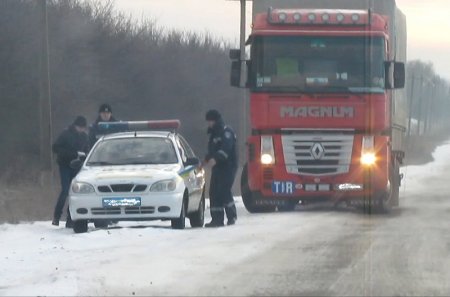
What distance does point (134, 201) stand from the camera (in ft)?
58.5

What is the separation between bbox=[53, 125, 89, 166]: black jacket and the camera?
66.0ft

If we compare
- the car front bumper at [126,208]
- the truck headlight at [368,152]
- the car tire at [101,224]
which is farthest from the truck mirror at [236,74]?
the car front bumper at [126,208]

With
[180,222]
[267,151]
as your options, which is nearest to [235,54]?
[267,151]

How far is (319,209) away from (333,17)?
179 inches

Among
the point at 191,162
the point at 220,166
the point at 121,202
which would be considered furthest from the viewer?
the point at 220,166

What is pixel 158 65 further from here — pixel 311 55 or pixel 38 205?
pixel 311 55

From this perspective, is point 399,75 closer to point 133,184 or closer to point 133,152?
point 133,152

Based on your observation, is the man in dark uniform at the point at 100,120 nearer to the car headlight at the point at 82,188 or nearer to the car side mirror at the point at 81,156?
the car side mirror at the point at 81,156

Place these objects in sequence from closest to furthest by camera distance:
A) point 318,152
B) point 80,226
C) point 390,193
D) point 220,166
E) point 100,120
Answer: point 80,226
point 220,166
point 100,120
point 318,152
point 390,193

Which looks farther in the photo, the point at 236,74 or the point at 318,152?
the point at 318,152

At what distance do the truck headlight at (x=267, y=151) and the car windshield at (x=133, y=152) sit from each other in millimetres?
3322

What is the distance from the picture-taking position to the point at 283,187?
A: 22219mm

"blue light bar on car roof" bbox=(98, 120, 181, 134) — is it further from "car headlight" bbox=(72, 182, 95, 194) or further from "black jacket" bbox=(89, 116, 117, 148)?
"car headlight" bbox=(72, 182, 95, 194)

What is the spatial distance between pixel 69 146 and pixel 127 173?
2.41 m
